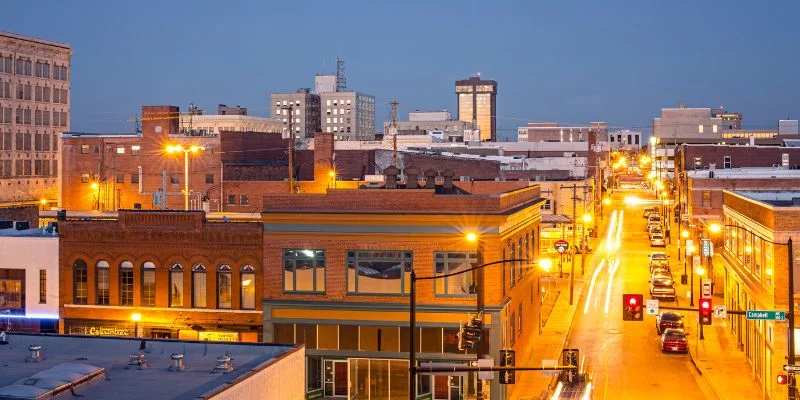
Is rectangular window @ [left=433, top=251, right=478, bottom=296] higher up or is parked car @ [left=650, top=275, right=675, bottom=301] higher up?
rectangular window @ [left=433, top=251, right=478, bottom=296]

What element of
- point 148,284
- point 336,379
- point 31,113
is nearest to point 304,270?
point 336,379

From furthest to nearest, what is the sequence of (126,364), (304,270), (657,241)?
1. (657,241)
2. (304,270)
3. (126,364)

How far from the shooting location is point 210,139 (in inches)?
3748

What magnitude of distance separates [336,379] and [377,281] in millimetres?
4306

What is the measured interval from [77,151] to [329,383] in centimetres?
5927

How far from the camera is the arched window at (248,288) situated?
4706cm

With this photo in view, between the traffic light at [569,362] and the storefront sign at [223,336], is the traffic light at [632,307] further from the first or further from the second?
the storefront sign at [223,336]

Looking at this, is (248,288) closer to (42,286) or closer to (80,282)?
(80,282)

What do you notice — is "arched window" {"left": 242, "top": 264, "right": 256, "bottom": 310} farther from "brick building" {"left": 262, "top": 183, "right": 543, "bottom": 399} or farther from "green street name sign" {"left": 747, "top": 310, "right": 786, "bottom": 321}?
"green street name sign" {"left": 747, "top": 310, "right": 786, "bottom": 321}

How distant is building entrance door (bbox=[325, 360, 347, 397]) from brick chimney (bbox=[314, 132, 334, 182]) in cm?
5225

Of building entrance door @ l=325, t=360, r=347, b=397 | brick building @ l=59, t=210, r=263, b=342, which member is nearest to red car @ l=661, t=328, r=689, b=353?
building entrance door @ l=325, t=360, r=347, b=397

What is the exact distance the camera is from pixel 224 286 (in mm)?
47469

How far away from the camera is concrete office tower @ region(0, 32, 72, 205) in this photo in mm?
143375

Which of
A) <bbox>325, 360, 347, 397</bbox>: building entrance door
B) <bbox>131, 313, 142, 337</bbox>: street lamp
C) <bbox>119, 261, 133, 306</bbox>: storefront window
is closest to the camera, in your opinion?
<bbox>325, 360, 347, 397</bbox>: building entrance door
